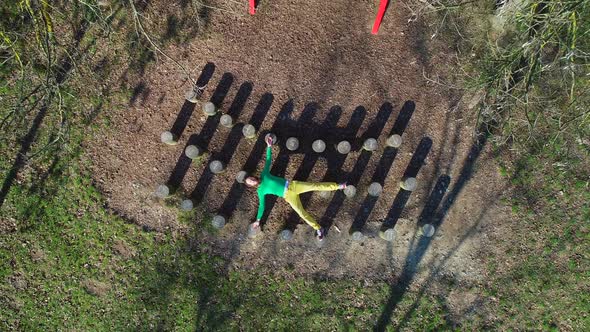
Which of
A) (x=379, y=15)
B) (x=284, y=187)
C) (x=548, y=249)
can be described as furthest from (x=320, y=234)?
(x=548, y=249)

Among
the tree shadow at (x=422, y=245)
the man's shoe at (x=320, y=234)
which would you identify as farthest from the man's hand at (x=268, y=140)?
the tree shadow at (x=422, y=245)

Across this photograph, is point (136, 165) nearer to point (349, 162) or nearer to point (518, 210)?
point (349, 162)

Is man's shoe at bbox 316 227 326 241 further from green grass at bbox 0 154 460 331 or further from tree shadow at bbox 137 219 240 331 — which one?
tree shadow at bbox 137 219 240 331

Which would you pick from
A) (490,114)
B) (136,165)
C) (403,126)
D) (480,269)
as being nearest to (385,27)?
(403,126)

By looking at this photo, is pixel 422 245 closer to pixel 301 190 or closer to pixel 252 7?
pixel 301 190

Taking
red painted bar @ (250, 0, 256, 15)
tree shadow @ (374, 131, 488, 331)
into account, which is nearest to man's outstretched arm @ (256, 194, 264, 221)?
tree shadow @ (374, 131, 488, 331)

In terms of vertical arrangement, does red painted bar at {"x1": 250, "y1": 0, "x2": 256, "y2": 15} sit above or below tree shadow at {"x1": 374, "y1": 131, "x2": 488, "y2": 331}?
above
